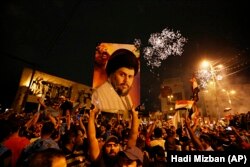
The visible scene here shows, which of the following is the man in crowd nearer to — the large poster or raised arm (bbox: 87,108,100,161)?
raised arm (bbox: 87,108,100,161)

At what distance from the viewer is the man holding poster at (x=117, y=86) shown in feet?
35.7

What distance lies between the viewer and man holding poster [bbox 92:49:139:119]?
35.7 feet

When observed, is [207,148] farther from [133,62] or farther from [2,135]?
[133,62]

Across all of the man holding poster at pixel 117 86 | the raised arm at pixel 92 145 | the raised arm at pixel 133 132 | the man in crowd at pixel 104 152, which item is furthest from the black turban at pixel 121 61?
the man in crowd at pixel 104 152

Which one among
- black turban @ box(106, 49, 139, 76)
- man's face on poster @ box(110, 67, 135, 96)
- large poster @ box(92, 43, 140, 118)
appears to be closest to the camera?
man's face on poster @ box(110, 67, 135, 96)

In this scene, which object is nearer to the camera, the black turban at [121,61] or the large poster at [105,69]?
the large poster at [105,69]

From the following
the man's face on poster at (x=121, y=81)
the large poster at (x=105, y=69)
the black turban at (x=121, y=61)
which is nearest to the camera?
the man's face on poster at (x=121, y=81)

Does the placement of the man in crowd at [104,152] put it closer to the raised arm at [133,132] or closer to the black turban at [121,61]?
the raised arm at [133,132]

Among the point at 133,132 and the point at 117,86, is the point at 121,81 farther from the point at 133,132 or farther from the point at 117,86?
the point at 133,132

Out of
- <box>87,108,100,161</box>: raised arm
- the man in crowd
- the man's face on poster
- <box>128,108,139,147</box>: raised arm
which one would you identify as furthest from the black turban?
the man in crowd

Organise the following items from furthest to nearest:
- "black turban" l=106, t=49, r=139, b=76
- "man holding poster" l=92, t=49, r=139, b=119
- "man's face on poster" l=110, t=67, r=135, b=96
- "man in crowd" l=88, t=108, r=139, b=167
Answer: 1. "black turban" l=106, t=49, r=139, b=76
2. "man's face on poster" l=110, t=67, r=135, b=96
3. "man holding poster" l=92, t=49, r=139, b=119
4. "man in crowd" l=88, t=108, r=139, b=167

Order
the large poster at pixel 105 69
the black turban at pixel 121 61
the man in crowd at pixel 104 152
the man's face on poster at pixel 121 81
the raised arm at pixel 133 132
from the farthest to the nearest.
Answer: the black turban at pixel 121 61 < the large poster at pixel 105 69 < the man's face on poster at pixel 121 81 < the raised arm at pixel 133 132 < the man in crowd at pixel 104 152

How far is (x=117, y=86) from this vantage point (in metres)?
11.2

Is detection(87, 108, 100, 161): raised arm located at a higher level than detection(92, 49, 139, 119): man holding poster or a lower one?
lower
